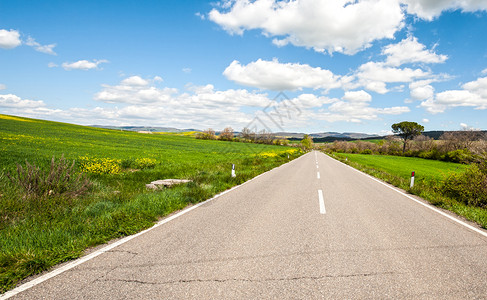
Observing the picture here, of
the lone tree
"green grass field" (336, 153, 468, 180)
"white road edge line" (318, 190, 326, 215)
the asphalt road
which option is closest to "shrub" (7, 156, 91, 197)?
the asphalt road

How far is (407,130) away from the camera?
8031 cm

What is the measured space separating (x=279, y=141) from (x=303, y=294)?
92.7m

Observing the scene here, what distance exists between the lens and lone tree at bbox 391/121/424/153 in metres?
78.7

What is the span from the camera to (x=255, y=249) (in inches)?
149

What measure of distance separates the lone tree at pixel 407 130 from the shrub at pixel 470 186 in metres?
82.6

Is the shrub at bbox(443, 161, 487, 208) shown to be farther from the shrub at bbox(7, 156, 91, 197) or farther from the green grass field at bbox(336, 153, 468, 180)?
the shrub at bbox(7, 156, 91, 197)

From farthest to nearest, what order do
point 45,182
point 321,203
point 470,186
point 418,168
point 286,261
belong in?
point 418,168, point 470,186, point 321,203, point 45,182, point 286,261

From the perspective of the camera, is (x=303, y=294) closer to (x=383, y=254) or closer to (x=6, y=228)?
(x=383, y=254)

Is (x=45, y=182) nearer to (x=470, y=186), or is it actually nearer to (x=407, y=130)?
(x=470, y=186)

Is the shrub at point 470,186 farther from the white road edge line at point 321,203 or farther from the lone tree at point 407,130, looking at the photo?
the lone tree at point 407,130

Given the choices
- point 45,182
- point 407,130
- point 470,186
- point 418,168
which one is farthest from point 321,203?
point 407,130

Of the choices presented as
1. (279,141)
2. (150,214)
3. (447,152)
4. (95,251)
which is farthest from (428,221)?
(279,141)

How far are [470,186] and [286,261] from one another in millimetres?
8267

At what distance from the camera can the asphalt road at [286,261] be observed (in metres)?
2.68
